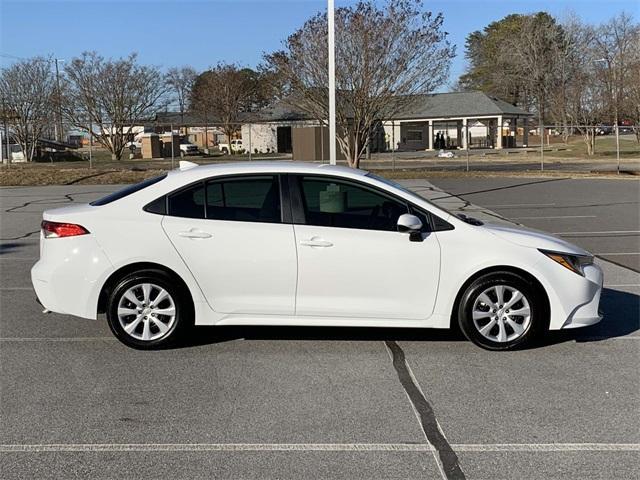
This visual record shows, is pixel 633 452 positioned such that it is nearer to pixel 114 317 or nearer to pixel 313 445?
pixel 313 445

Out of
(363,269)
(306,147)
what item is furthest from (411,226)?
(306,147)

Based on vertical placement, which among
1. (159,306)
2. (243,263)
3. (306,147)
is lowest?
(159,306)

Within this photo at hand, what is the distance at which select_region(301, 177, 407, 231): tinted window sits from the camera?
590 centimetres

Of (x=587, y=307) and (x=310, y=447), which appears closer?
(x=310, y=447)

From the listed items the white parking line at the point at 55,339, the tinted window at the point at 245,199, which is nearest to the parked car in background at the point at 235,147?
the white parking line at the point at 55,339

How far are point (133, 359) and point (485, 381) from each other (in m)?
2.77

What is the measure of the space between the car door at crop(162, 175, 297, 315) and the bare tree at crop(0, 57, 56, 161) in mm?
41021

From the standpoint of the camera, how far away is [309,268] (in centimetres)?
579

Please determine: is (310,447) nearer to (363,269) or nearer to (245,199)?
(363,269)

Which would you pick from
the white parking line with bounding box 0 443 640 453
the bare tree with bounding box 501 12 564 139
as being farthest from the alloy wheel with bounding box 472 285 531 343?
the bare tree with bounding box 501 12 564 139

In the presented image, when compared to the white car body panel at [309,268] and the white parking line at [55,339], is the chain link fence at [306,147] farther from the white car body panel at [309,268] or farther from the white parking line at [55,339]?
the white car body panel at [309,268]

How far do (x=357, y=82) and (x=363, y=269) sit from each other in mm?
22353

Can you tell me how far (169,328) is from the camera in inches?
232

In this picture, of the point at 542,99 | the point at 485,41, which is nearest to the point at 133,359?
the point at 542,99
